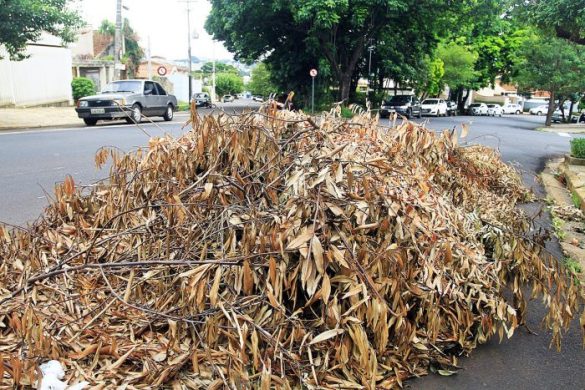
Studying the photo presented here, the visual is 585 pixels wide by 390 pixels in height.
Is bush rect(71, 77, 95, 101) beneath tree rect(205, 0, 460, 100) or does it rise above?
beneath

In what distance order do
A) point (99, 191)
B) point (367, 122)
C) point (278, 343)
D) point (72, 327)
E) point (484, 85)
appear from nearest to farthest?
point (278, 343)
point (72, 327)
point (99, 191)
point (367, 122)
point (484, 85)

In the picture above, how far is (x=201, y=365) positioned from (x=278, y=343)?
425 mm

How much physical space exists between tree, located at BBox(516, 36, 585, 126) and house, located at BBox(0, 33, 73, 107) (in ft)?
102

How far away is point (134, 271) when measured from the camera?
3229 millimetres

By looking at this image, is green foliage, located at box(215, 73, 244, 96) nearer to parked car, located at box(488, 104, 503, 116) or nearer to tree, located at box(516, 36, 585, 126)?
parked car, located at box(488, 104, 503, 116)

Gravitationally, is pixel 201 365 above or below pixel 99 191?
below

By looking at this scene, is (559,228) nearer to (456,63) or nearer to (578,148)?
(578,148)

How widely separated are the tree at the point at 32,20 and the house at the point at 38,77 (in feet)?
29.5

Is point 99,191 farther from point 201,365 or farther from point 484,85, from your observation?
point 484,85

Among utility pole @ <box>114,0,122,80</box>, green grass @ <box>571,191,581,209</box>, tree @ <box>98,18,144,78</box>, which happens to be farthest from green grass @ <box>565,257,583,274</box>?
tree @ <box>98,18,144,78</box>

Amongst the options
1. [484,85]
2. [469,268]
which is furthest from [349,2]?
[484,85]

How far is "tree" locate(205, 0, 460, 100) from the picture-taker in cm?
2616

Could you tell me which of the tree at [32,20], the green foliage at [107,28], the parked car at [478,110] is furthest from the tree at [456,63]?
the green foliage at [107,28]

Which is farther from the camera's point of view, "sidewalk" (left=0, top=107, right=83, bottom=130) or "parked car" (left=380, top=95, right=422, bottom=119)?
"parked car" (left=380, top=95, right=422, bottom=119)
